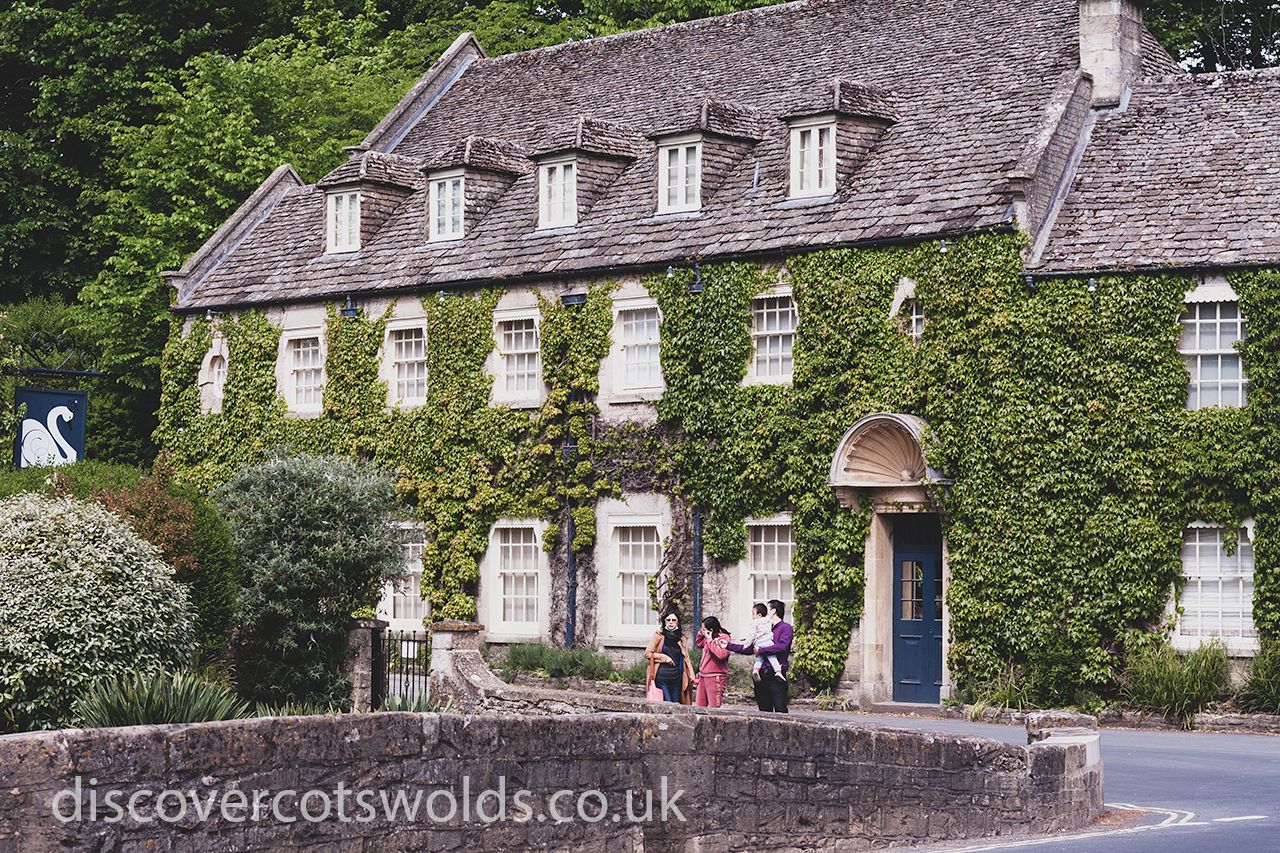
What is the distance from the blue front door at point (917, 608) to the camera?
29328mm

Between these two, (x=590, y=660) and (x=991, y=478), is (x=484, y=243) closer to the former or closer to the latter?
(x=590, y=660)

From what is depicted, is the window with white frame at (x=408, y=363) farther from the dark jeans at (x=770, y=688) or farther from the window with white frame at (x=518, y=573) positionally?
the dark jeans at (x=770, y=688)

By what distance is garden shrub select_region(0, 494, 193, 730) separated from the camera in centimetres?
1717

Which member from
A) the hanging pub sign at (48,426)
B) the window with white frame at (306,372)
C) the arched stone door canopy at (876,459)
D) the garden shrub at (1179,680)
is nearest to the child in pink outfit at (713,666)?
the arched stone door canopy at (876,459)

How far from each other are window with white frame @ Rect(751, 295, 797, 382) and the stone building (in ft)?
0.21

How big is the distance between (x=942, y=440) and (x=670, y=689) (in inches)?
298

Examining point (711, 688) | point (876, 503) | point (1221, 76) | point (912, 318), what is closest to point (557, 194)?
point (912, 318)

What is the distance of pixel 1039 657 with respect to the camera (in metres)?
27.5

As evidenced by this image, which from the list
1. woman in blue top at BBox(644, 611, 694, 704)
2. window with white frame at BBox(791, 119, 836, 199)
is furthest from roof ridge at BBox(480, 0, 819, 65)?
woman in blue top at BBox(644, 611, 694, 704)

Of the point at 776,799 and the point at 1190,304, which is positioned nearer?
the point at 776,799

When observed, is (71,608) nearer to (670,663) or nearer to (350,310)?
(670,663)

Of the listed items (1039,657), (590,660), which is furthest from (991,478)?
(590,660)

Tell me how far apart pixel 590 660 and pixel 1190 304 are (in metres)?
10.9

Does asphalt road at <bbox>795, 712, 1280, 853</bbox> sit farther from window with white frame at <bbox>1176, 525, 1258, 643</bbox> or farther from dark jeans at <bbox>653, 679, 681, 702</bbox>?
dark jeans at <bbox>653, 679, 681, 702</bbox>
